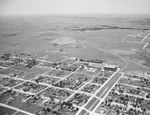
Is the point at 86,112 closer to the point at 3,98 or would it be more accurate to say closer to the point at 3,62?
the point at 3,98

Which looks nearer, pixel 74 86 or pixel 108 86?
pixel 108 86

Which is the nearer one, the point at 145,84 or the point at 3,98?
the point at 3,98

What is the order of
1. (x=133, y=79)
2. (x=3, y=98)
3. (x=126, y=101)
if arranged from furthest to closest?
1. (x=133, y=79)
2. (x=3, y=98)
3. (x=126, y=101)

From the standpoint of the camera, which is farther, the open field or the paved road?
the paved road

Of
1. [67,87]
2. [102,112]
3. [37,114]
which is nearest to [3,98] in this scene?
[37,114]

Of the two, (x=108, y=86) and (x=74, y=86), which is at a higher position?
(x=108, y=86)

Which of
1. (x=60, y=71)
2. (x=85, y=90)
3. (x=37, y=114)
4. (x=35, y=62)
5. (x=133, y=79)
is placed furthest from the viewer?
(x=35, y=62)

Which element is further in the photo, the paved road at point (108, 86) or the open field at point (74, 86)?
the paved road at point (108, 86)

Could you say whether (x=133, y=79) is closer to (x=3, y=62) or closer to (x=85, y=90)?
(x=85, y=90)
